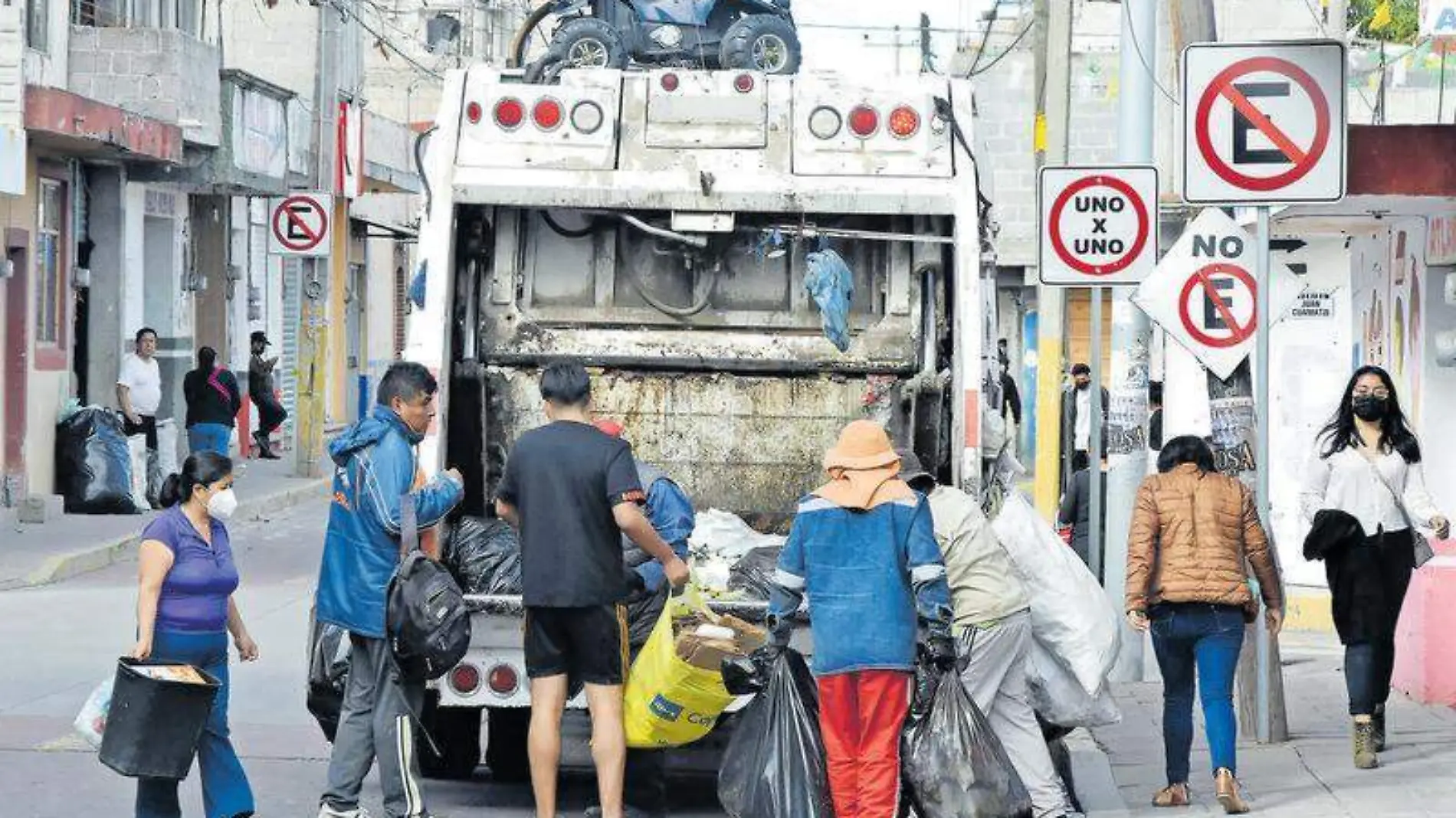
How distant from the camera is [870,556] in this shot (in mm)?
8648

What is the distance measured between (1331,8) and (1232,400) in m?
18.0

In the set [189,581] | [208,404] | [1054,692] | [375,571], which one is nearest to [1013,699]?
[1054,692]

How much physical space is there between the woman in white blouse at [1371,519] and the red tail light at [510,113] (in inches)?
141

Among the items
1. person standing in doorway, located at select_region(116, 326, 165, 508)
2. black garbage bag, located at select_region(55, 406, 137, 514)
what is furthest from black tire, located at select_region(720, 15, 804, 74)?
person standing in doorway, located at select_region(116, 326, 165, 508)

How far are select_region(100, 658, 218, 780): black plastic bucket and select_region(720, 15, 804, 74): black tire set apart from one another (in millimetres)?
5862

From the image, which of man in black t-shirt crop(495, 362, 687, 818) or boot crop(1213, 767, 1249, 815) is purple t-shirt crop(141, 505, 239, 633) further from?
boot crop(1213, 767, 1249, 815)

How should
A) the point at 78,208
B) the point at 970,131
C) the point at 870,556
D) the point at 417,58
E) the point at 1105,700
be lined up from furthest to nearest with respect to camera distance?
the point at 417,58 < the point at 78,208 < the point at 970,131 < the point at 1105,700 < the point at 870,556

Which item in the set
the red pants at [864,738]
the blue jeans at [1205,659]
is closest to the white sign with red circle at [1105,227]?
the blue jeans at [1205,659]

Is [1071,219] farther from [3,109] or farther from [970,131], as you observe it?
[3,109]

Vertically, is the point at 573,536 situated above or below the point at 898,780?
above

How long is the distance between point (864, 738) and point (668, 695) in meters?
0.83

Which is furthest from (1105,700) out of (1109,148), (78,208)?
(1109,148)

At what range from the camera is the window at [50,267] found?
25.8 meters

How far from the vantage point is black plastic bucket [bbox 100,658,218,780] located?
8.45m
